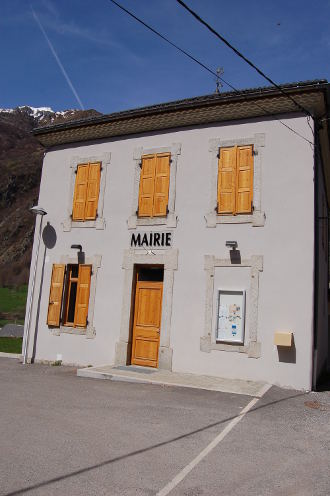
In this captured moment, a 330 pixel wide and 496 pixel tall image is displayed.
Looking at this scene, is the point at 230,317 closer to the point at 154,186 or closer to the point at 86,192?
the point at 154,186

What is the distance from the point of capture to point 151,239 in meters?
10.6

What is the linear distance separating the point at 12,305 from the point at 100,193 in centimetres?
3955

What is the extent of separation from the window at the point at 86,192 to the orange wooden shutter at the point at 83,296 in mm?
1414

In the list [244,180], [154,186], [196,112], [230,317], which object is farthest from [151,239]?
[196,112]

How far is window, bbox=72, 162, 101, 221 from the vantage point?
11.6 metres

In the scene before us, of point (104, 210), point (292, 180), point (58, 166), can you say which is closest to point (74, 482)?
point (292, 180)

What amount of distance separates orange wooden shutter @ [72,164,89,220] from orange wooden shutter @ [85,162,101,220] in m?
0.11

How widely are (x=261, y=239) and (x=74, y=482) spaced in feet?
21.7

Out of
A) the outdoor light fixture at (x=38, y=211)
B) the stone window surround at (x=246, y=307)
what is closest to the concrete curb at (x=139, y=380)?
the stone window surround at (x=246, y=307)

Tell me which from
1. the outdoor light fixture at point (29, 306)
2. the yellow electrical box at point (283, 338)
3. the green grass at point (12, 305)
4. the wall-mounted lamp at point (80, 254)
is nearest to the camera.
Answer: the yellow electrical box at point (283, 338)

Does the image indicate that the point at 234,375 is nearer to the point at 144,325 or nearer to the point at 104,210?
the point at 144,325

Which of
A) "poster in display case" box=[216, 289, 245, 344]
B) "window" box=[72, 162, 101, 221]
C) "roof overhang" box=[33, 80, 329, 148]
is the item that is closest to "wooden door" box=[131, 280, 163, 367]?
"poster in display case" box=[216, 289, 245, 344]

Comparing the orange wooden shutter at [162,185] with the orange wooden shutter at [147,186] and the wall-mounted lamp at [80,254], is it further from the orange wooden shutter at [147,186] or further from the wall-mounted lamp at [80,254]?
the wall-mounted lamp at [80,254]

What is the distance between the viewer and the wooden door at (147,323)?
33.9 feet
